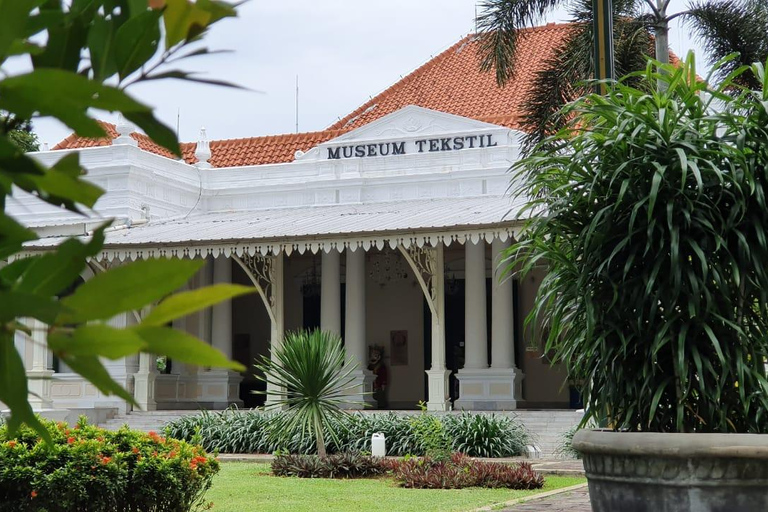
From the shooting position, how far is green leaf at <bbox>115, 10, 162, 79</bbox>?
1.04 meters

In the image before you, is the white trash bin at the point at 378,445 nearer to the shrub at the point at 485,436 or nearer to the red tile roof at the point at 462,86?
the shrub at the point at 485,436

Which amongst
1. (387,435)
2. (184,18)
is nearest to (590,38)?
(387,435)

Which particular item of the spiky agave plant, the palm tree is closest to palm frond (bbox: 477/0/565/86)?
the palm tree

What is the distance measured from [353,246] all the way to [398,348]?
7.05 meters

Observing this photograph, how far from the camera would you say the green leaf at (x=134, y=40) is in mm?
1044

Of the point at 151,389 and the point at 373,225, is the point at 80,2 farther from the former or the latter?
the point at 151,389

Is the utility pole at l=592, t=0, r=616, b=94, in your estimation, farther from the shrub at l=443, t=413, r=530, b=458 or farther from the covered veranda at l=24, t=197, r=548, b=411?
the shrub at l=443, t=413, r=530, b=458

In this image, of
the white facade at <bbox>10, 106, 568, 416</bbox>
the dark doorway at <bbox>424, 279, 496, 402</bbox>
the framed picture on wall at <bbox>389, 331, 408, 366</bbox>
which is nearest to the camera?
the white facade at <bbox>10, 106, 568, 416</bbox>

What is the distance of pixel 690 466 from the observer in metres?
5.07

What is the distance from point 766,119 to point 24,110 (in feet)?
17.6

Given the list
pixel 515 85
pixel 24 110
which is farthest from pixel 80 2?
pixel 515 85

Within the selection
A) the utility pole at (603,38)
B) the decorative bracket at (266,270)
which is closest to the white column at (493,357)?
the decorative bracket at (266,270)

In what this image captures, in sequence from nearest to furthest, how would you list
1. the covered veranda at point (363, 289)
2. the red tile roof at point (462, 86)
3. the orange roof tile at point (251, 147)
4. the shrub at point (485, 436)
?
1. the shrub at point (485, 436)
2. the covered veranda at point (363, 289)
3. the red tile roof at point (462, 86)
4. the orange roof tile at point (251, 147)

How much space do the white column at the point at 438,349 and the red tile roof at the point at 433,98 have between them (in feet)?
22.8
